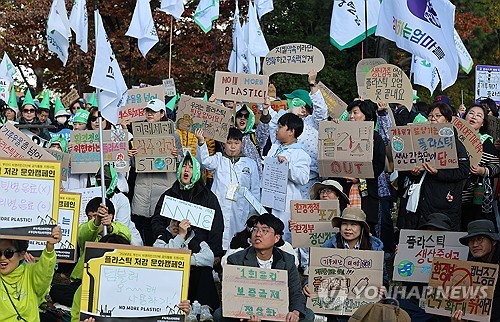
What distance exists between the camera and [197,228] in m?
8.57

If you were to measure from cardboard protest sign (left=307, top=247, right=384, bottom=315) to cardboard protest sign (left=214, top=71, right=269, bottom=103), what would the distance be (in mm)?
3955

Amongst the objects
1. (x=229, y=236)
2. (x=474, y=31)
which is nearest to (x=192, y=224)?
(x=229, y=236)

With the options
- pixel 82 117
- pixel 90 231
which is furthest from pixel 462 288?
pixel 82 117

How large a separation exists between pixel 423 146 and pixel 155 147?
9.49 feet

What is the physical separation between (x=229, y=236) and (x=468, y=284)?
132 inches

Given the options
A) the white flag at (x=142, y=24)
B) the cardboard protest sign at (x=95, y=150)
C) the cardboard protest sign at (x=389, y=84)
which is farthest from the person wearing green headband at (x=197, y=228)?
the white flag at (x=142, y=24)

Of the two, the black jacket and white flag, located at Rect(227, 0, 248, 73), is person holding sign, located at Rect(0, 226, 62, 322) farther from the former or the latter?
white flag, located at Rect(227, 0, 248, 73)

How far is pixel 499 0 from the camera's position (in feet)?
96.9

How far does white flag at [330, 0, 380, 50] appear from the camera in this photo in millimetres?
13023

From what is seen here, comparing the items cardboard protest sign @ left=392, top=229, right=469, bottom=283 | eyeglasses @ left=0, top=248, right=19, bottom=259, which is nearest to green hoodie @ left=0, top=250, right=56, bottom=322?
eyeglasses @ left=0, top=248, right=19, bottom=259

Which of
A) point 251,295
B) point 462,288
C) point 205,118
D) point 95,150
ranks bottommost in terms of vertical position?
point 251,295

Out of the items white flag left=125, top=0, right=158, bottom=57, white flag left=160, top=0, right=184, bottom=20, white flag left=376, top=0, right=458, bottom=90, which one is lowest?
white flag left=376, top=0, right=458, bottom=90

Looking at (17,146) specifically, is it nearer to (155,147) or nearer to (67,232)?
(67,232)

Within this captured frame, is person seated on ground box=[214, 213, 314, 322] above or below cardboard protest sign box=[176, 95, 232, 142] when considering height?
below
